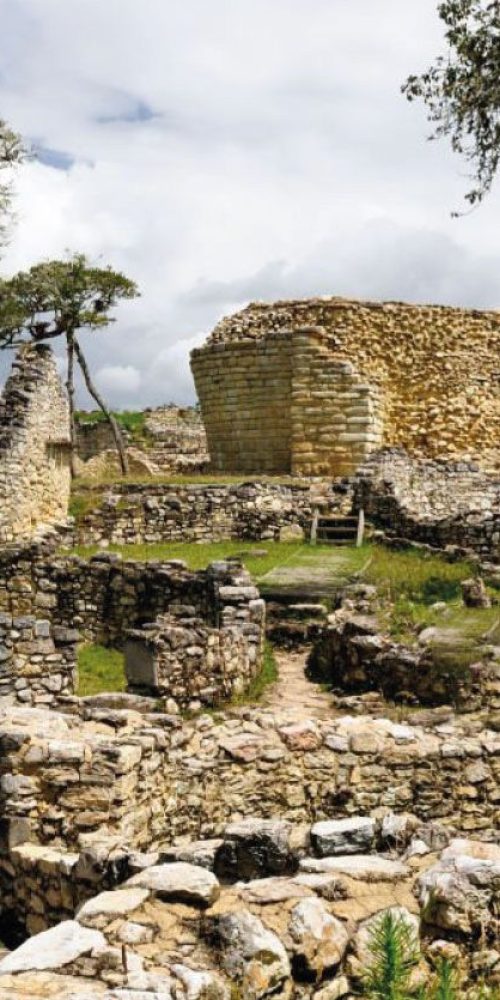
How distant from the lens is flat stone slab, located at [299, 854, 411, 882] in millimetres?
5141

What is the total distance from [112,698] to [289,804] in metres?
2.63

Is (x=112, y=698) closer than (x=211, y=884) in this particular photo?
No

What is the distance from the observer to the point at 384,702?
11688 millimetres

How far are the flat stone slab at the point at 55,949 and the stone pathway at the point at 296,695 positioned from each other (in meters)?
6.27

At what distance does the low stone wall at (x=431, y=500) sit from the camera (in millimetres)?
20359

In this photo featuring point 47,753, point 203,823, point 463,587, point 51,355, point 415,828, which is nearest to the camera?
point 415,828

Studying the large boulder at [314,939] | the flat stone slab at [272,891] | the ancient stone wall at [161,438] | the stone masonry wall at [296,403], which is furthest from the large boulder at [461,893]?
the ancient stone wall at [161,438]

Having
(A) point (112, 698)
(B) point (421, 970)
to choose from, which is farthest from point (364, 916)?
(A) point (112, 698)

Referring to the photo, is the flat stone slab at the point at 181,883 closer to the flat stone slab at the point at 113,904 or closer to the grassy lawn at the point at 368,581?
the flat stone slab at the point at 113,904

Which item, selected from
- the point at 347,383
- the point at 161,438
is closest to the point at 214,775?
the point at 347,383

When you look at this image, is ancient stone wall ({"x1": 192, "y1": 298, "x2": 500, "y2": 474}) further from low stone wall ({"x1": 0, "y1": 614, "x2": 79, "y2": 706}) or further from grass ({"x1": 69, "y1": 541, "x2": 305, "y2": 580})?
low stone wall ({"x1": 0, "y1": 614, "x2": 79, "y2": 706})

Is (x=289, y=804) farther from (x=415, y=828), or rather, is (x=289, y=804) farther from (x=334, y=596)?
(x=334, y=596)

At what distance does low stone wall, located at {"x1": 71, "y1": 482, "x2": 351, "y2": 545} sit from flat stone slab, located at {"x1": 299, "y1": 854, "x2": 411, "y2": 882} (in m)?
16.4

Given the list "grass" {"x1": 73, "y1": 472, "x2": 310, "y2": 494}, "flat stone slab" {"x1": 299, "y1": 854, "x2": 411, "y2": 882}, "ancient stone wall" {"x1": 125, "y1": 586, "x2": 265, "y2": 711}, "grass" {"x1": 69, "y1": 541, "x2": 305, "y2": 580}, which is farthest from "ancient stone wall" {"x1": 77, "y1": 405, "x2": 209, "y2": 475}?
"flat stone slab" {"x1": 299, "y1": 854, "x2": 411, "y2": 882}
